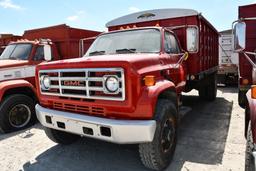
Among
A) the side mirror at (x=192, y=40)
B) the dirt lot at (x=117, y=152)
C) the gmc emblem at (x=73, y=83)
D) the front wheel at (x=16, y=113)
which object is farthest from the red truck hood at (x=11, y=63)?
the side mirror at (x=192, y=40)

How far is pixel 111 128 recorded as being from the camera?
2.96 metres

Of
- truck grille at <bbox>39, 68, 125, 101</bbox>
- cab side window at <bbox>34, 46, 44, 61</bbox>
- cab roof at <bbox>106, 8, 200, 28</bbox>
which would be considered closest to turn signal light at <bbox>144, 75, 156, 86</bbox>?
truck grille at <bbox>39, 68, 125, 101</bbox>

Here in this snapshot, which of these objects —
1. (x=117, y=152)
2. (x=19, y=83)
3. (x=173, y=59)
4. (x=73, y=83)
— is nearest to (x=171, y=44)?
(x=173, y=59)

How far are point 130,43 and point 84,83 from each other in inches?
51.3

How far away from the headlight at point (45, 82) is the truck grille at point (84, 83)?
3cm

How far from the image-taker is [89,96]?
3.26m

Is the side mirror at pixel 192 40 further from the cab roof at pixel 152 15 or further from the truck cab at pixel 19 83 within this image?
the truck cab at pixel 19 83

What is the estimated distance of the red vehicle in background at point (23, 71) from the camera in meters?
5.56

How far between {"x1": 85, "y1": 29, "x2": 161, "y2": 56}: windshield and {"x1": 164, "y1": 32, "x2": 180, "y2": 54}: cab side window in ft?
0.76

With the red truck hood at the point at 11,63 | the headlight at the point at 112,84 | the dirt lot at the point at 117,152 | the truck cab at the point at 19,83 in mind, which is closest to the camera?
the headlight at the point at 112,84

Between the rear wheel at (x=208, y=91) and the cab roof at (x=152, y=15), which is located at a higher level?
the cab roof at (x=152, y=15)

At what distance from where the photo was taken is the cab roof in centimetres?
526

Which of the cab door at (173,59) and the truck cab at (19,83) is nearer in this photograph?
the cab door at (173,59)

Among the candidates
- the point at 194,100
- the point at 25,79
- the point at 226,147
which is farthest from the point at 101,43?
the point at 194,100
